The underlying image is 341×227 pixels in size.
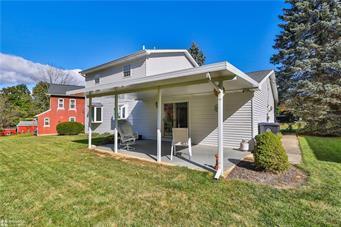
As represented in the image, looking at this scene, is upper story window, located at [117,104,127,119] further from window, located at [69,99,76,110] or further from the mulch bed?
window, located at [69,99,76,110]

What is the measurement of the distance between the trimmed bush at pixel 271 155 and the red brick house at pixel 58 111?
772 inches

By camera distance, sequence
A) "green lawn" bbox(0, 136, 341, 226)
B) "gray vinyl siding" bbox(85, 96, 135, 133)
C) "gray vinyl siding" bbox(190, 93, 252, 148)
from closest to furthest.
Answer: "green lawn" bbox(0, 136, 341, 226) < "gray vinyl siding" bbox(190, 93, 252, 148) < "gray vinyl siding" bbox(85, 96, 135, 133)

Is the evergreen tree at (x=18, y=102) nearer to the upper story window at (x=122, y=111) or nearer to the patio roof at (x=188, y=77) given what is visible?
the upper story window at (x=122, y=111)

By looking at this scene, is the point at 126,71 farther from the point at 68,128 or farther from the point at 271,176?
the point at 271,176

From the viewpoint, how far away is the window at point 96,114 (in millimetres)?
15000

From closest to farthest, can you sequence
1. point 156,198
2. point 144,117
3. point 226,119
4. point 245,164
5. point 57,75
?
point 156,198 < point 245,164 < point 226,119 < point 144,117 < point 57,75

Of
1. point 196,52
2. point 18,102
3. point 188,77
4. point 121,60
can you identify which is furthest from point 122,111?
point 18,102

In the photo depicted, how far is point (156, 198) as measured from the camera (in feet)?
11.0

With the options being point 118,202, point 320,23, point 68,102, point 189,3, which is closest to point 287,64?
point 320,23

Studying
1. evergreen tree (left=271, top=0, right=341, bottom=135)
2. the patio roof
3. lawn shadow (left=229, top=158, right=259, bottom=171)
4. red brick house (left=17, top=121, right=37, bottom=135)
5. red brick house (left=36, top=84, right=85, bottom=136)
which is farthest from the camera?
red brick house (left=17, top=121, right=37, bottom=135)

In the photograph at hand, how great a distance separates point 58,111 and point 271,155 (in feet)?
66.5

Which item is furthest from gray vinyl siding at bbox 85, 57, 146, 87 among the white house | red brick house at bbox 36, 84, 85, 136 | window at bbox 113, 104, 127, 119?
red brick house at bbox 36, 84, 85, 136

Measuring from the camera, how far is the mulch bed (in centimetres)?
395

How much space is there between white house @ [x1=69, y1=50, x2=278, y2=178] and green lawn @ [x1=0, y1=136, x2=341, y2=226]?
1164mm
